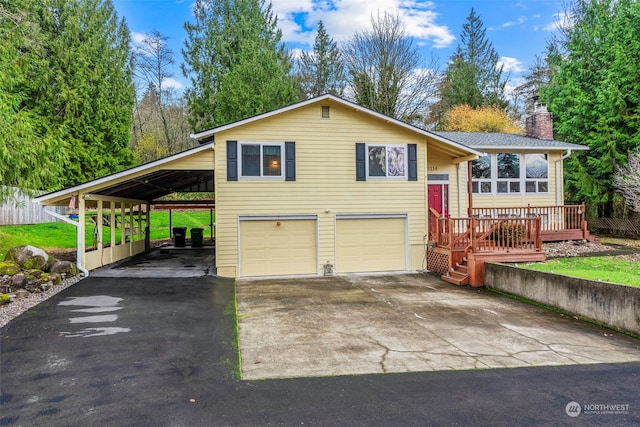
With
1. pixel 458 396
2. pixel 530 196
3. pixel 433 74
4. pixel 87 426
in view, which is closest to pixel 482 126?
pixel 433 74

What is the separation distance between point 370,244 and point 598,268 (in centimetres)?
597

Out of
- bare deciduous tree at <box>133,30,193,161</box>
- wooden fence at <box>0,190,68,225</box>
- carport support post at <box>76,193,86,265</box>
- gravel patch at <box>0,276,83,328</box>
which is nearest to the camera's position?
gravel patch at <box>0,276,83,328</box>

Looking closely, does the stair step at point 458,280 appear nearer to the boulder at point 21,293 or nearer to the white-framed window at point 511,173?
the white-framed window at point 511,173

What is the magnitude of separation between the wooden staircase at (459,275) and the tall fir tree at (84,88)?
2021 centimetres

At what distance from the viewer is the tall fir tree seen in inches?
875

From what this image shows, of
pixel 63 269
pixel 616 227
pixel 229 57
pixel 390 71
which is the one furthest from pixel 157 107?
pixel 616 227

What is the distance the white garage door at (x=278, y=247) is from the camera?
11984 mm

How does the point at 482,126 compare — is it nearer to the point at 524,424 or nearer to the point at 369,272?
the point at 369,272

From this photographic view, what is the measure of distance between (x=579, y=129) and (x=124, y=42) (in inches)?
1081

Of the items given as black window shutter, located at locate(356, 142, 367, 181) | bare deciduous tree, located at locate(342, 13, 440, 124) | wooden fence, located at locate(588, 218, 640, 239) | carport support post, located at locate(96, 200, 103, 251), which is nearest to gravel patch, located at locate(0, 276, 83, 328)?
carport support post, located at locate(96, 200, 103, 251)

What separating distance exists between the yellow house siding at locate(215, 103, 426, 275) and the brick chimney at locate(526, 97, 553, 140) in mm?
7392

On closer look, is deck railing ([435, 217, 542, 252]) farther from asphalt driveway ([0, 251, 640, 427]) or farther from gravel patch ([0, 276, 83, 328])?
gravel patch ([0, 276, 83, 328])

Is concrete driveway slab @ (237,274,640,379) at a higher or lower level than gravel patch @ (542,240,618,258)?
lower

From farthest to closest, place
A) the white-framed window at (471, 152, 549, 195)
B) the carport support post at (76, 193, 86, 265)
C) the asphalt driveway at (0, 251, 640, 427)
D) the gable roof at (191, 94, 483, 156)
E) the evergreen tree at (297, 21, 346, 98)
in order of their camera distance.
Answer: the evergreen tree at (297, 21, 346, 98) → the white-framed window at (471, 152, 549, 195) → the gable roof at (191, 94, 483, 156) → the carport support post at (76, 193, 86, 265) → the asphalt driveway at (0, 251, 640, 427)
